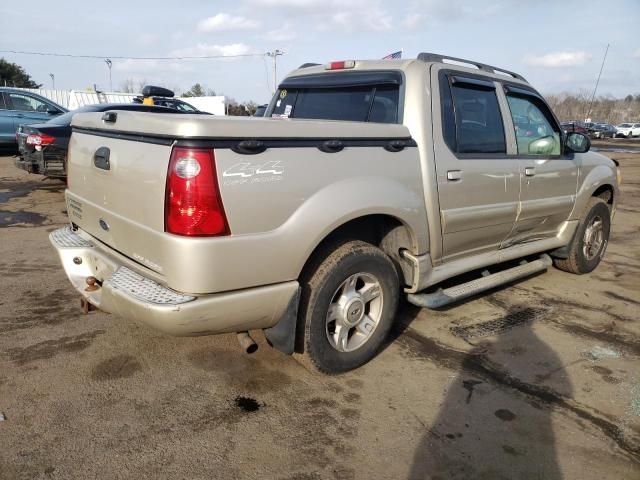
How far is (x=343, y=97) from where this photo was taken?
3.74 metres

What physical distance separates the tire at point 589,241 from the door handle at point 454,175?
234 cm

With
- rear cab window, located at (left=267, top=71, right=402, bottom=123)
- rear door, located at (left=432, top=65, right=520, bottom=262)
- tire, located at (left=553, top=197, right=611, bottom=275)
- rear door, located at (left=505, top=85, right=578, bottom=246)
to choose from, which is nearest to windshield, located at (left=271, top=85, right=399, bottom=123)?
rear cab window, located at (left=267, top=71, right=402, bottom=123)

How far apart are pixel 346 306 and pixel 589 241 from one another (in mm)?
3605

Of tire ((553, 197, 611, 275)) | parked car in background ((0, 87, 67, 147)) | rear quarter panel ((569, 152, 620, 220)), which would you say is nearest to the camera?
rear quarter panel ((569, 152, 620, 220))

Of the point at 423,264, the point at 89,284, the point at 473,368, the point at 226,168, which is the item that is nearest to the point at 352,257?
the point at 423,264

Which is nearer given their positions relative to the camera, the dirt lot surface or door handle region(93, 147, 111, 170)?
the dirt lot surface

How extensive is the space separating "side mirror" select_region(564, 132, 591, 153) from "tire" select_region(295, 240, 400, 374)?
2574 millimetres

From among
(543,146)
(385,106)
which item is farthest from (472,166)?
(543,146)

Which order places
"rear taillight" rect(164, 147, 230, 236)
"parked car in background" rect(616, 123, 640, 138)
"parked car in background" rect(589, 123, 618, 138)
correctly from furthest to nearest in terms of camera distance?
"parked car in background" rect(616, 123, 640, 138) < "parked car in background" rect(589, 123, 618, 138) < "rear taillight" rect(164, 147, 230, 236)

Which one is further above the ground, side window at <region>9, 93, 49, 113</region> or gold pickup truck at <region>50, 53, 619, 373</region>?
side window at <region>9, 93, 49, 113</region>

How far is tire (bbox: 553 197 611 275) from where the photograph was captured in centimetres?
506

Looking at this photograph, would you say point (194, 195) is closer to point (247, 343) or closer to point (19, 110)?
point (247, 343)

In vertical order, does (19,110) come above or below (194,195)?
above

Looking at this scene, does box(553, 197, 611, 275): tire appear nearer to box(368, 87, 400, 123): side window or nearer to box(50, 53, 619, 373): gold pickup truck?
box(50, 53, 619, 373): gold pickup truck
